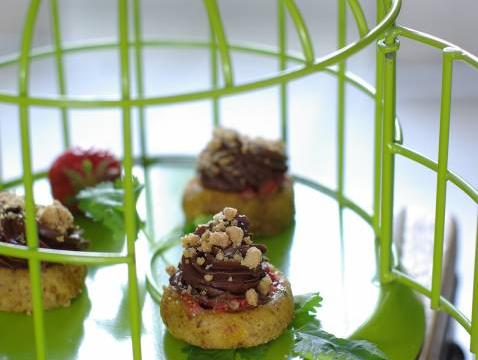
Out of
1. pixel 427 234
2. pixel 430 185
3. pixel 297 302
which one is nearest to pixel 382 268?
pixel 297 302

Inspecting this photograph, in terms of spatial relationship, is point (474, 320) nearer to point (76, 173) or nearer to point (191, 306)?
point (191, 306)

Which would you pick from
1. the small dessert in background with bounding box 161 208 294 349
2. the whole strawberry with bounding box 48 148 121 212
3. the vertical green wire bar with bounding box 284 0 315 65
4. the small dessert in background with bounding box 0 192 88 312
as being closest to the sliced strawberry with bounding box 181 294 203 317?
the small dessert in background with bounding box 161 208 294 349

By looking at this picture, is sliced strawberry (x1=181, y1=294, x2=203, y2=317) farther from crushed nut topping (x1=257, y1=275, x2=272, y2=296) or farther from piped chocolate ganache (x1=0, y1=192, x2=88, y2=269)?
piped chocolate ganache (x1=0, y1=192, x2=88, y2=269)

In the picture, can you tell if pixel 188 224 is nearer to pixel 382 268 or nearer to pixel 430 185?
pixel 382 268

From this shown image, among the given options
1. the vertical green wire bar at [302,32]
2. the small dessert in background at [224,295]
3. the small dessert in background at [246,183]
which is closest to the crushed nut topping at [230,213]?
the small dessert in background at [224,295]

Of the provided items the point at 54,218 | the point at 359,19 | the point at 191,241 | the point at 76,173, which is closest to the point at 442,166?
the point at 359,19

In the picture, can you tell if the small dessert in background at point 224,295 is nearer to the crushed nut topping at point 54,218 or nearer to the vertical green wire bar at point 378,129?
the crushed nut topping at point 54,218
